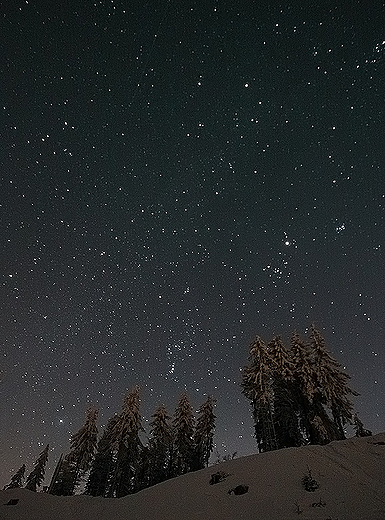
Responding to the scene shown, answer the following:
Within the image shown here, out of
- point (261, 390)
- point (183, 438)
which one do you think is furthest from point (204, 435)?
point (261, 390)

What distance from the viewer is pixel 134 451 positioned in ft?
121

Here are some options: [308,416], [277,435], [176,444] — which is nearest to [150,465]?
[176,444]

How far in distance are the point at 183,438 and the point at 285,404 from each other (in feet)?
43.0

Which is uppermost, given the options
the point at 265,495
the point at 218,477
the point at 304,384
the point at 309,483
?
the point at 304,384

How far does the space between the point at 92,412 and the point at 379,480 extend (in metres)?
35.5

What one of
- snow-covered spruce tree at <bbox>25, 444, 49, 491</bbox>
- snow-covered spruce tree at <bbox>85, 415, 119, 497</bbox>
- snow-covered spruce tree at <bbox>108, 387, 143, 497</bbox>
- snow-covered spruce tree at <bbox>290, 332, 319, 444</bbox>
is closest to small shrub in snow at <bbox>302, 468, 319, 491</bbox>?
snow-covered spruce tree at <bbox>290, 332, 319, 444</bbox>

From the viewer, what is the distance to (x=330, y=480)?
15508 mm

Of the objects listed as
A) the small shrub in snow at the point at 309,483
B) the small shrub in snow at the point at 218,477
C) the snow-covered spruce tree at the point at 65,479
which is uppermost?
the snow-covered spruce tree at the point at 65,479

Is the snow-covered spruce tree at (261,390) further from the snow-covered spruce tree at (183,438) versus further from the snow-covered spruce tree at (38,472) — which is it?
the snow-covered spruce tree at (38,472)

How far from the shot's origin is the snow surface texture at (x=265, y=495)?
42.2 feet

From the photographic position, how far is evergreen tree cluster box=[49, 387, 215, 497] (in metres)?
36.5

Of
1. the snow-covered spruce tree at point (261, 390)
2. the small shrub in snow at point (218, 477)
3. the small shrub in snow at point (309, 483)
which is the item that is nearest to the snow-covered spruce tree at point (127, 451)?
the snow-covered spruce tree at point (261, 390)

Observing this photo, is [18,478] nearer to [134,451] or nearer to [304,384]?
[134,451]

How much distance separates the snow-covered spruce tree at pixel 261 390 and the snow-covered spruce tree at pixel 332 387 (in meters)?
4.59
